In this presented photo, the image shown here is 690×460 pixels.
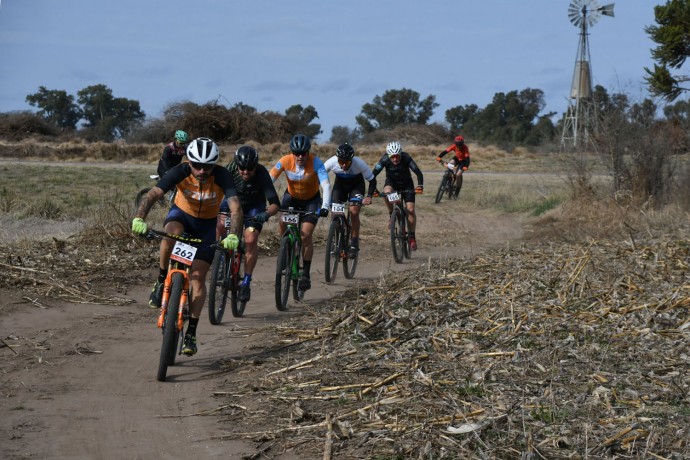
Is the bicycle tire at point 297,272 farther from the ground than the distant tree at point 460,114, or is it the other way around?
the distant tree at point 460,114

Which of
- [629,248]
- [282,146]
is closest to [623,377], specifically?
[629,248]

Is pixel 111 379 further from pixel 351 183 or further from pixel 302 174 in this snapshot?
pixel 351 183

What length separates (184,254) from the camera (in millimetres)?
8141

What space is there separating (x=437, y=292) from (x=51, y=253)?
6.29 m

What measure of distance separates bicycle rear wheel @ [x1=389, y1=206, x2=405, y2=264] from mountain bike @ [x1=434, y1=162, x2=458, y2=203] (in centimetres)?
1060

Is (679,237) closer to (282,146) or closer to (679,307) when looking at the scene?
(679,307)

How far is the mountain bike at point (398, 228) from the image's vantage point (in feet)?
49.7

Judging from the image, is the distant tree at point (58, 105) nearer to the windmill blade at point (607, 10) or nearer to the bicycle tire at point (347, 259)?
the windmill blade at point (607, 10)

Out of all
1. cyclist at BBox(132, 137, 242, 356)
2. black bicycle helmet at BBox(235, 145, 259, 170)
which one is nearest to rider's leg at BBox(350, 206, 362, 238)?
black bicycle helmet at BBox(235, 145, 259, 170)

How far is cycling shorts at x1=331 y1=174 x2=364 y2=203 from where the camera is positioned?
13.9 metres

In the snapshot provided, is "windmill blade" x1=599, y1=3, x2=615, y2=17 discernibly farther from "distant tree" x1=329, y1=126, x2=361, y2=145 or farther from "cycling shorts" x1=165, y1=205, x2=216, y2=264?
"cycling shorts" x1=165, y1=205, x2=216, y2=264

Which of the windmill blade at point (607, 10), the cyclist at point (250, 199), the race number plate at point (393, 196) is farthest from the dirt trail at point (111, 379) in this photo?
the windmill blade at point (607, 10)

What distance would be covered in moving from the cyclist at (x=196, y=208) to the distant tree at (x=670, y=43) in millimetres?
21223

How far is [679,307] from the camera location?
9039 mm
